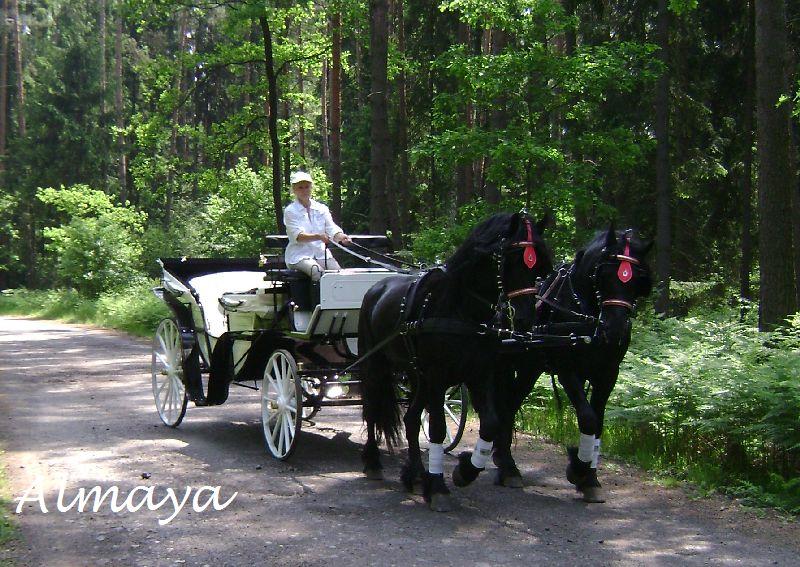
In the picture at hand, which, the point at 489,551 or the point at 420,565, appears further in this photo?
the point at 489,551

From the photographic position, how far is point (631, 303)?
269 inches

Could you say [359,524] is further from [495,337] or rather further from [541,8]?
[541,8]

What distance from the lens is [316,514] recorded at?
6594 millimetres

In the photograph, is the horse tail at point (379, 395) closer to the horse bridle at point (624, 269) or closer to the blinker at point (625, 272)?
the horse bridle at point (624, 269)

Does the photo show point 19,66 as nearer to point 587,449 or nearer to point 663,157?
point 663,157

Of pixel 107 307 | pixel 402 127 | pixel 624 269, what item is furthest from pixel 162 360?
pixel 402 127

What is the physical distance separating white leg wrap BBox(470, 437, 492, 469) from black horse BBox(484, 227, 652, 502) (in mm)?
176

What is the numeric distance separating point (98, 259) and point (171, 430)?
22.6 metres

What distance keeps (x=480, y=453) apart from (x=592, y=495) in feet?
3.13

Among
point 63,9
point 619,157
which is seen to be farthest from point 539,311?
point 63,9

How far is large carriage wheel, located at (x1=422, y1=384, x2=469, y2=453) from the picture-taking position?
8.84 m

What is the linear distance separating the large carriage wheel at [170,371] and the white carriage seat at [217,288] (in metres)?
0.44

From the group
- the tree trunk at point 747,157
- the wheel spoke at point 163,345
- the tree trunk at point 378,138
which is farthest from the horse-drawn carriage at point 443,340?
the tree trunk at point 747,157

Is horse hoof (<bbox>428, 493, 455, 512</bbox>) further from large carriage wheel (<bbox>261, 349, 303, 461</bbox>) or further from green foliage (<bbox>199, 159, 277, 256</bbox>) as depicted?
green foliage (<bbox>199, 159, 277, 256</bbox>)
